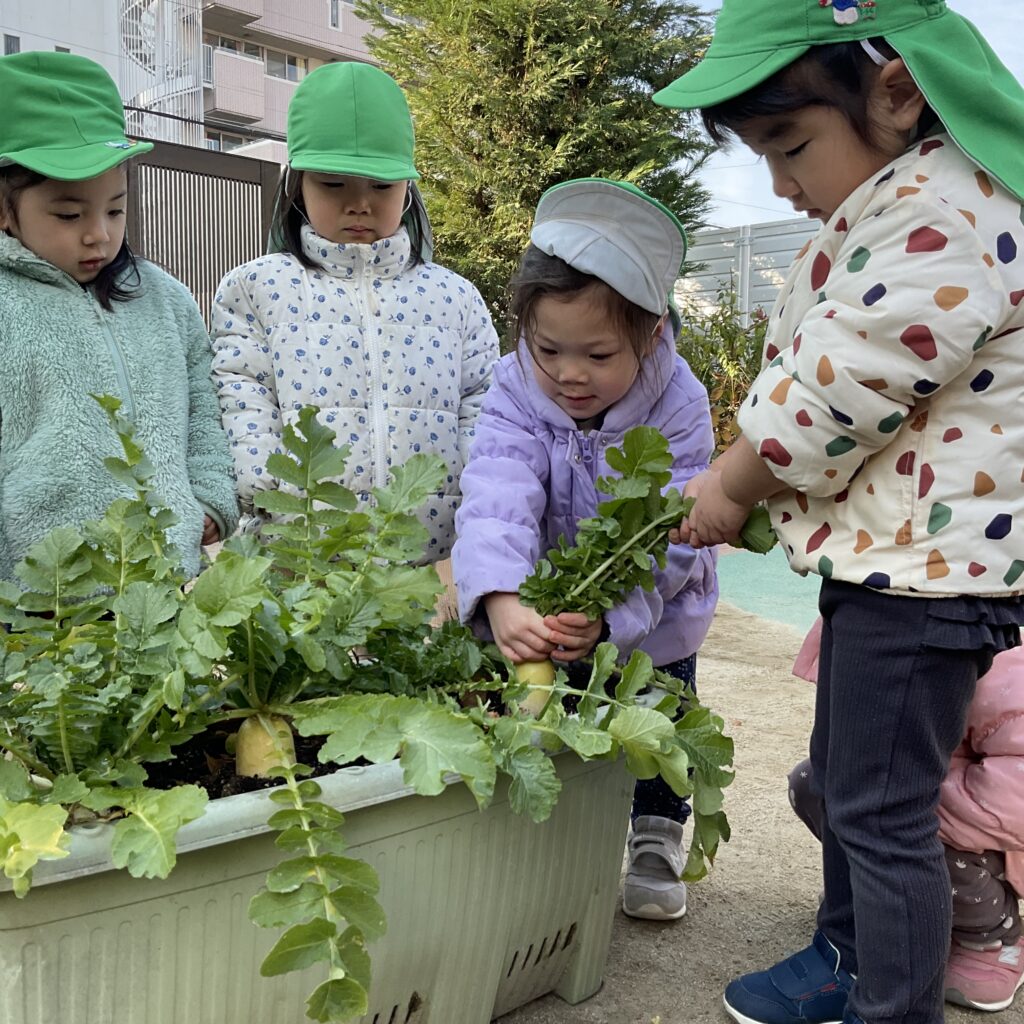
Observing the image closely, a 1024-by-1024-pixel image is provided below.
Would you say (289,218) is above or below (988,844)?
above

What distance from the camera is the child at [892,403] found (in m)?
1.12

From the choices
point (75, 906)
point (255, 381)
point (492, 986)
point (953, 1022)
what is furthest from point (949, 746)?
point (255, 381)

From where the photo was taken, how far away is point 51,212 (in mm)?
1688

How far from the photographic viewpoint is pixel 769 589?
443 centimetres

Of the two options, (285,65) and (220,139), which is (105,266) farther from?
(285,65)

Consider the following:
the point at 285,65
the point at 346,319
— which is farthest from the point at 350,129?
the point at 285,65

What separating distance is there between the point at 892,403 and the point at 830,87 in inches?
14.7

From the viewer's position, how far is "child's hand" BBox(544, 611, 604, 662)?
139cm

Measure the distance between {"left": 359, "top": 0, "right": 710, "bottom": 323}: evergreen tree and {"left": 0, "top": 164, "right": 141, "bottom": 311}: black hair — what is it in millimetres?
7825

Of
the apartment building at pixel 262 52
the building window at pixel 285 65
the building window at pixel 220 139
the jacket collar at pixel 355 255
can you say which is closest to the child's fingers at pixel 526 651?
the jacket collar at pixel 355 255

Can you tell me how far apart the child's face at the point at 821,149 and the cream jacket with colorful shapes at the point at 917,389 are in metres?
0.04

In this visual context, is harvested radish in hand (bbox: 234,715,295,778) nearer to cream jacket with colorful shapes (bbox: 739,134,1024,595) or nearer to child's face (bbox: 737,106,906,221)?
cream jacket with colorful shapes (bbox: 739,134,1024,595)

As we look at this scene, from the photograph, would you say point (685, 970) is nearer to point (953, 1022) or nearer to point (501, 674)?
point (953, 1022)

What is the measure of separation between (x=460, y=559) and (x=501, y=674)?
180 millimetres
